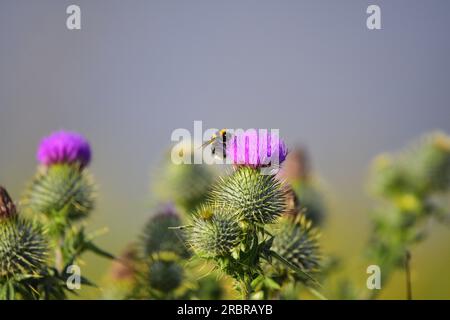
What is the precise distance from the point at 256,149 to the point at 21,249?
106 inches

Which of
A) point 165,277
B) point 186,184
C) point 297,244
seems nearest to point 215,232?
point 297,244

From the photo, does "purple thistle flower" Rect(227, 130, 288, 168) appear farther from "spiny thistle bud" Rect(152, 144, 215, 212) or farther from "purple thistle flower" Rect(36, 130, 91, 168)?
"spiny thistle bud" Rect(152, 144, 215, 212)

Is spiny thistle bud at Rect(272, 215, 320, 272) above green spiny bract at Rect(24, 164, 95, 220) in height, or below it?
below

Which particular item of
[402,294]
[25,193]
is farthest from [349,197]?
[25,193]

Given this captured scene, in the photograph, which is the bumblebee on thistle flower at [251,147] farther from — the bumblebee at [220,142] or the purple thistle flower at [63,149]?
the purple thistle flower at [63,149]

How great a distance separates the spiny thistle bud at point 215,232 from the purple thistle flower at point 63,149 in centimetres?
264

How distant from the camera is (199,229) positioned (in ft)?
20.1

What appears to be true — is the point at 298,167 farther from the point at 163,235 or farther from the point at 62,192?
the point at 62,192

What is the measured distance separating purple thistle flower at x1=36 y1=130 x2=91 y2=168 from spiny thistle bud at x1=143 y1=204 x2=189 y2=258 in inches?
49.2

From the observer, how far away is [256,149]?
19.9ft

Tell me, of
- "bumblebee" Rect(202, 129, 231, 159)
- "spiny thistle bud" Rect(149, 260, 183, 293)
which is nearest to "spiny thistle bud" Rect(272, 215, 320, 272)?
"bumblebee" Rect(202, 129, 231, 159)

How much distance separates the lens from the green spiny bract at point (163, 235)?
8125 millimetres

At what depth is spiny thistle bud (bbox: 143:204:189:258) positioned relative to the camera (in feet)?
26.7
